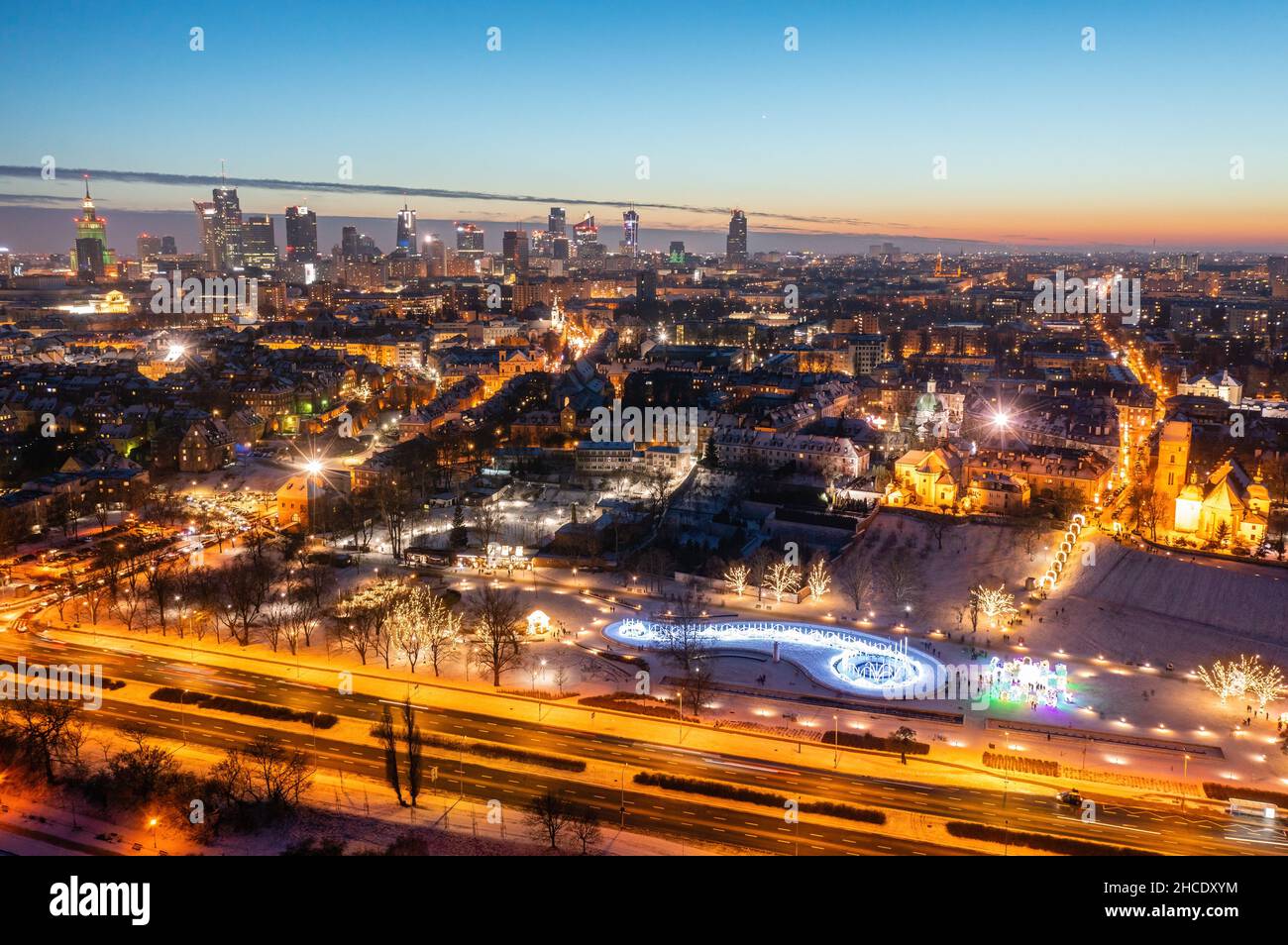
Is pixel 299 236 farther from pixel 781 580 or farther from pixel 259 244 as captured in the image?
pixel 781 580

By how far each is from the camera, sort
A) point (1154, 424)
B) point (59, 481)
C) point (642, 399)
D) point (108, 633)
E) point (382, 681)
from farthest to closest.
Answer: point (642, 399), point (1154, 424), point (59, 481), point (108, 633), point (382, 681)

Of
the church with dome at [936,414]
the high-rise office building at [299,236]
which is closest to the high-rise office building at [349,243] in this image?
the high-rise office building at [299,236]

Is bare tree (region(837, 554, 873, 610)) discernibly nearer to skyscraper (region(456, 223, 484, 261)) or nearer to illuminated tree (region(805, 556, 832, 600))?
illuminated tree (region(805, 556, 832, 600))

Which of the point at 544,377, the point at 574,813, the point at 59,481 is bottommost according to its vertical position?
the point at 574,813

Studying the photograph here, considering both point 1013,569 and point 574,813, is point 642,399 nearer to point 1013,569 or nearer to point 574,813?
point 1013,569

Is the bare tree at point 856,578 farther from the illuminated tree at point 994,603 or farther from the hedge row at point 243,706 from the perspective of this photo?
the hedge row at point 243,706

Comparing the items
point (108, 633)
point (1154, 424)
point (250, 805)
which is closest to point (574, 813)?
point (250, 805)
